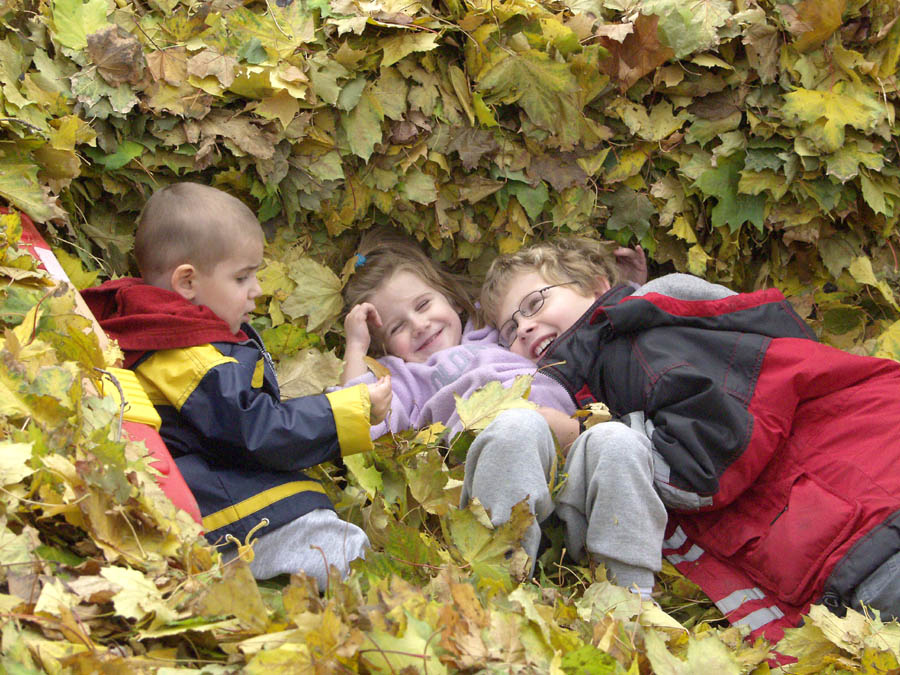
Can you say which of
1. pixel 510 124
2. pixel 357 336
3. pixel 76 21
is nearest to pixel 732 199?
pixel 510 124

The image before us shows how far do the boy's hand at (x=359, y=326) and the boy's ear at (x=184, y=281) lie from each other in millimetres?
867

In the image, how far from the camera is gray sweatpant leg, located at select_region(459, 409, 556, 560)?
7.41ft

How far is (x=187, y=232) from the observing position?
259 cm

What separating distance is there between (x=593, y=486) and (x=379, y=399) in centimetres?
69

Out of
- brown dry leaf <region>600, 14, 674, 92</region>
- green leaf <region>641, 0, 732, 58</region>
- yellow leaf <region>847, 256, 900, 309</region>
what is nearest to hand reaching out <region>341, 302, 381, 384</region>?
brown dry leaf <region>600, 14, 674, 92</region>

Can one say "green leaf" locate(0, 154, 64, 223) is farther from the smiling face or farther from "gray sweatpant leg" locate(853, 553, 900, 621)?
"gray sweatpant leg" locate(853, 553, 900, 621)

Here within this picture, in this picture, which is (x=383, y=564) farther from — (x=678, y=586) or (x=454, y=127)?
(x=454, y=127)

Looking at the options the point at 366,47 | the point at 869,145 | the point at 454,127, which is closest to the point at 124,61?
the point at 366,47

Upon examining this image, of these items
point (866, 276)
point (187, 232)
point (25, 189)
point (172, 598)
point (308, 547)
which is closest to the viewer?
point (172, 598)

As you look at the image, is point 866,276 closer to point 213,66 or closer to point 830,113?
point 830,113

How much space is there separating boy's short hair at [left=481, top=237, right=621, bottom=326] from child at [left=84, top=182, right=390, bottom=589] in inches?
41.5

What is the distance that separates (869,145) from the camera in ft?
11.3

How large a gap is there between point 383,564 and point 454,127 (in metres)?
1.99

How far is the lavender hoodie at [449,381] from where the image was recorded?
295 cm
